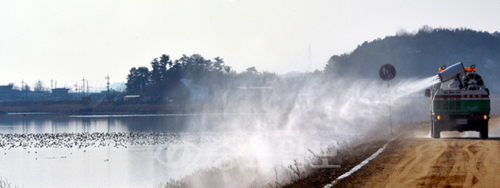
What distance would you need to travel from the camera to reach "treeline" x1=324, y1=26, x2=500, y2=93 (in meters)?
148

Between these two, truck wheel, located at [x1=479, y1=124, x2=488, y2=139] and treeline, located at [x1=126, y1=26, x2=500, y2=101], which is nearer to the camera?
truck wheel, located at [x1=479, y1=124, x2=488, y2=139]

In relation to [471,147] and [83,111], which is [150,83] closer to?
[83,111]

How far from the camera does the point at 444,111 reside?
2203cm

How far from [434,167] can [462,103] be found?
897cm

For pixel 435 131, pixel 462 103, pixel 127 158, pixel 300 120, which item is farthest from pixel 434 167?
pixel 300 120

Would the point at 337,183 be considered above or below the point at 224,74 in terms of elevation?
below

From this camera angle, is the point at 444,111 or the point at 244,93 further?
the point at 244,93

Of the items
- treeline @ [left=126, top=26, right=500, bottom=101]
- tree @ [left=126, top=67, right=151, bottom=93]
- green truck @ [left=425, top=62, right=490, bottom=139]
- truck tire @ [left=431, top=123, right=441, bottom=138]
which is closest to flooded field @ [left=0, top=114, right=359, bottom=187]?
truck tire @ [left=431, top=123, right=441, bottom=138]

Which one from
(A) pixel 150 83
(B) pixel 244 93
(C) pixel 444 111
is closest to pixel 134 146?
(C) pixel 444 111

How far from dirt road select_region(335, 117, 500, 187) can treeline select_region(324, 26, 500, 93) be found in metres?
132

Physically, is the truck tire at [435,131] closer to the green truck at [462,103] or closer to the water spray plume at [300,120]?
the green truck at [462,103]

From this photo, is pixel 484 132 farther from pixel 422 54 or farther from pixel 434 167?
pixel 422 54

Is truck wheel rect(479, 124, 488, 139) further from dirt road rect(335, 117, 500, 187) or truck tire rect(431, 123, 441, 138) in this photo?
dirt road rect(335, 117, 500, 187)

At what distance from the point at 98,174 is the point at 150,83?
439 ft
